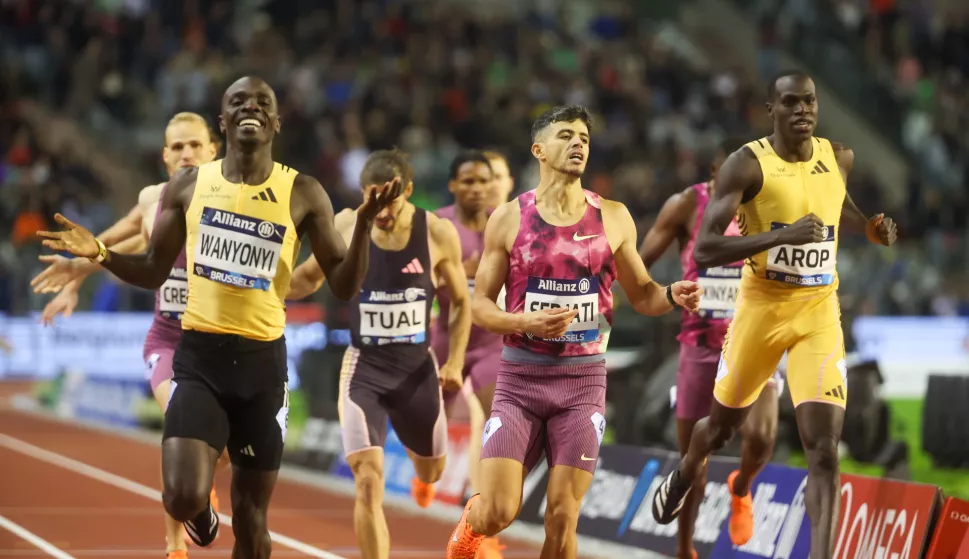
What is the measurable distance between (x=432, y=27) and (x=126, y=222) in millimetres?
19726

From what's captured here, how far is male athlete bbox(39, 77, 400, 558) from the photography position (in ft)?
23.5

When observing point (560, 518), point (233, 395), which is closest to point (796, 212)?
point (560, 518)

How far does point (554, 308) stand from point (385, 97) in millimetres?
19489

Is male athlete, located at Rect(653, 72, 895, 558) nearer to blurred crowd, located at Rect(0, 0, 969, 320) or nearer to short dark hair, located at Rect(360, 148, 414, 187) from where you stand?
short dark hair, located at Rect(360, 148, 414, 187)

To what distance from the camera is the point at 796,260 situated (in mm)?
7980

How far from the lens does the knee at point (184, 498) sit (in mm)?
6961

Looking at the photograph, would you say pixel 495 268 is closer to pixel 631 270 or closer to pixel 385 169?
pixel 631 270

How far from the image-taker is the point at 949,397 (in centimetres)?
1452

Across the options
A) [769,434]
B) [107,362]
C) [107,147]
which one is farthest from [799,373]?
[107,147]

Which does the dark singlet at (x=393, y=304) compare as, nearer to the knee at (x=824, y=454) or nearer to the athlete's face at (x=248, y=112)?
the athlete's face at (x=248, y=112)

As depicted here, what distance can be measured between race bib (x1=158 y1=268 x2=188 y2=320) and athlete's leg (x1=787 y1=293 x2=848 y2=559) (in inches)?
152

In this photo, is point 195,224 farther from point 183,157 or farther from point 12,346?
point 12,346

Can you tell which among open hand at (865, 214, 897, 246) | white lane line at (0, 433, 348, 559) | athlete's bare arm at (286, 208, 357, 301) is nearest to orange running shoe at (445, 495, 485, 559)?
athlete's bare arm at (286, 208, 357, 301)

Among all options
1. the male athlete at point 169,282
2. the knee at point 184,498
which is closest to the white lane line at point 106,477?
the male athlete at point 169,282
